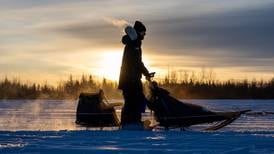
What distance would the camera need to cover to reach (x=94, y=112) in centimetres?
1041

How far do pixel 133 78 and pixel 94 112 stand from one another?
1026mm

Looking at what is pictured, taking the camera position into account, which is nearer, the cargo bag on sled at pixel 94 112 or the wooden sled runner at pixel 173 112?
the wooden sled runner at pixel 173 112

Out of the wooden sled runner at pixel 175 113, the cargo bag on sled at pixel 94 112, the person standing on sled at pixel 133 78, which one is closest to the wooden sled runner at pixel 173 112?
the wooden sled runner at pixel 175 113

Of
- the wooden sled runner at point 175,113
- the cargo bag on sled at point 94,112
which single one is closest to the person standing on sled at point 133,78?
the wooden sled runner at point 175,113

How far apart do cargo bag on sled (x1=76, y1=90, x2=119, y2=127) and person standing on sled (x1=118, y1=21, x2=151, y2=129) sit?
1.74 feet

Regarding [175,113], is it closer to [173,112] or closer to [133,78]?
[173,112]

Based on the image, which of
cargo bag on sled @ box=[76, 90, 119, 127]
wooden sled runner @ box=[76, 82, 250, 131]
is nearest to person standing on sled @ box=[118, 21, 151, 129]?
wooden sled runner @ box=[76, 82, 250, 131]

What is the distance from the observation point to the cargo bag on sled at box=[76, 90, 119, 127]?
1041cm

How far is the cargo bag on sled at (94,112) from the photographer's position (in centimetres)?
1041

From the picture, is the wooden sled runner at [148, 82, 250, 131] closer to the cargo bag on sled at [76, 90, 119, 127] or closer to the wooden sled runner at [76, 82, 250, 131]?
the wooden sled runner at [76, 82, 250, 131]

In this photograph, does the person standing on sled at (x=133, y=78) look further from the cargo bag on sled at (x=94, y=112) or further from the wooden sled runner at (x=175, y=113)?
the cargo bag on sled at (x=94, y=112)

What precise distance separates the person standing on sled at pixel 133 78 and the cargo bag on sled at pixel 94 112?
0.53 metres

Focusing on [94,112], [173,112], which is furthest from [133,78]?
[94,112]

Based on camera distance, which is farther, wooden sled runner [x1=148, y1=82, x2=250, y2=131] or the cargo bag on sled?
the cargo bag on sled
